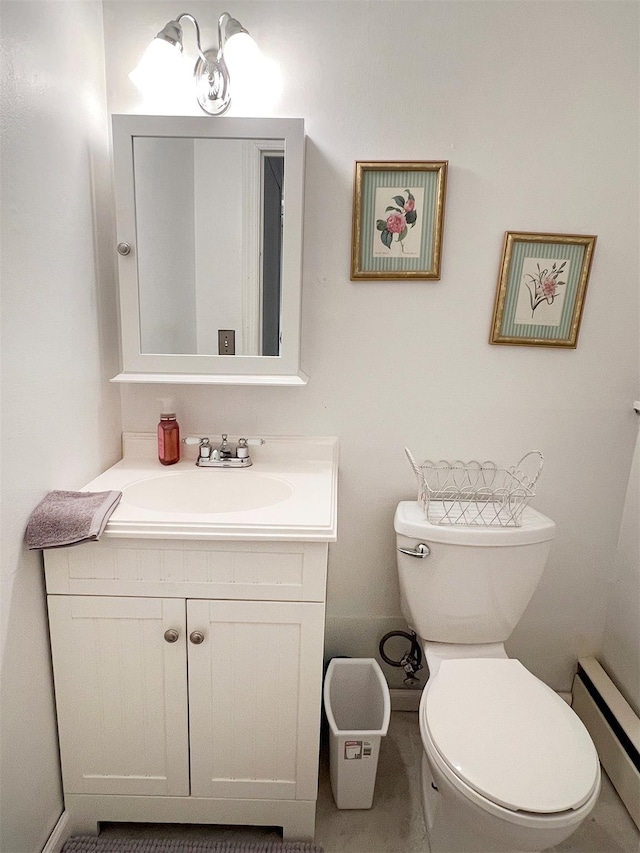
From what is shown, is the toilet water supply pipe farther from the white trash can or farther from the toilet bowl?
the toilet bowl

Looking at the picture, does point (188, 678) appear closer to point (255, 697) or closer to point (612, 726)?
point (255, 697)

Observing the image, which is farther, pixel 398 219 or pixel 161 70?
pixel 398 219

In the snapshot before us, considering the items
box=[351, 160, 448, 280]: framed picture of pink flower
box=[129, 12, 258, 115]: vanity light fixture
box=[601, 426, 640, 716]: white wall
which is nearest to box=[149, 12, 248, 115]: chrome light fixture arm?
box=[129, 12, 258, 115]: vanity light fixture

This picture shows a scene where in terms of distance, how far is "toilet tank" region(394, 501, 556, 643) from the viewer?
1.25 metres

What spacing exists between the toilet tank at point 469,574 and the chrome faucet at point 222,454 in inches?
18.9

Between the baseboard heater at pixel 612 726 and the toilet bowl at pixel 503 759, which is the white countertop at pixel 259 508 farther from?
the baseboard heater at pixel 612 726

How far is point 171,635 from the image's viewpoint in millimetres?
1073

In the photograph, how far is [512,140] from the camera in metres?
1.30

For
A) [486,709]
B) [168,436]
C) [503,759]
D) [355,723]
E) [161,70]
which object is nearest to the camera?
[503,759]

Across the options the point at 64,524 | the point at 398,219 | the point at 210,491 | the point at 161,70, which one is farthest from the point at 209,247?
the point at 64,524

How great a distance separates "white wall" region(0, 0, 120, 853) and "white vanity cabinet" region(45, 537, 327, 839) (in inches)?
2.9

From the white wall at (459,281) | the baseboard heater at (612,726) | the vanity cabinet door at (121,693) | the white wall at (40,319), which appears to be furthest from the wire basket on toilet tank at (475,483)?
the white wall at (40,319)

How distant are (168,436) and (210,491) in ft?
0.67

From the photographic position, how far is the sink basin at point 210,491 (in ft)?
4.33
